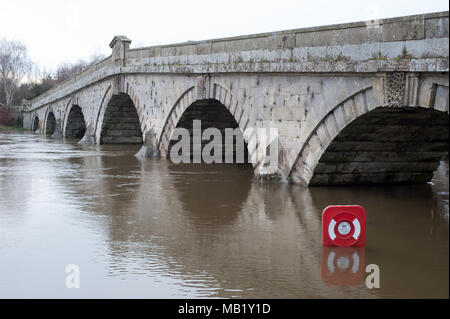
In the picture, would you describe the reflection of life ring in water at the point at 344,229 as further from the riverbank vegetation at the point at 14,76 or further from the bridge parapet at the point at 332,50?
the riverbank vegetation at the point at 14,76

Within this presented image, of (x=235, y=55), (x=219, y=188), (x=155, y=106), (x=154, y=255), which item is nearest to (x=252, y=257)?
(x=154, y=255)

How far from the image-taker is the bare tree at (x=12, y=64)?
68.1 m

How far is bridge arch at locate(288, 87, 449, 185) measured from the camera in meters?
11.6

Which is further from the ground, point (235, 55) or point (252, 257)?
point (235, 55)

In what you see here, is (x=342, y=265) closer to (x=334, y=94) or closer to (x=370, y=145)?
(x=334, y=94)

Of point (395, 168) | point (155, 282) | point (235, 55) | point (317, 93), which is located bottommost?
point (155, 282)

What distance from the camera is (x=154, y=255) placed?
A: 8.24m

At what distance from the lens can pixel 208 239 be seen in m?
9.21

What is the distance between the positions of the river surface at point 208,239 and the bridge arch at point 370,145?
34 centimetres

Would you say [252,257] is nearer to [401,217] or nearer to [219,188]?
[401,217]

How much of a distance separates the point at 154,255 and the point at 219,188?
6.12 meters

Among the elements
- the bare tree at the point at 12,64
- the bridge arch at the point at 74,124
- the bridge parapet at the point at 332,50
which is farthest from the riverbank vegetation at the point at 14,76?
the bridge parapet at the point at 332,50

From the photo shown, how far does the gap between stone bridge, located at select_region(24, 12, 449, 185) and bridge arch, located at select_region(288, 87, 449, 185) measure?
0.07ft

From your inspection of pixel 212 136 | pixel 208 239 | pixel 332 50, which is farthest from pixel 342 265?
pixel 212 136
